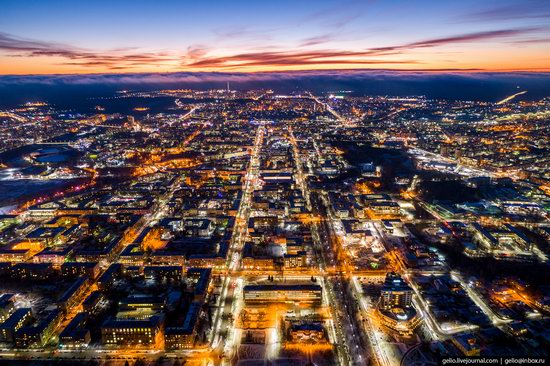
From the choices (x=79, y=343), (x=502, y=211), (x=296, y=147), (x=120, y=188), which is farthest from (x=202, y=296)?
(x=296, y=147)

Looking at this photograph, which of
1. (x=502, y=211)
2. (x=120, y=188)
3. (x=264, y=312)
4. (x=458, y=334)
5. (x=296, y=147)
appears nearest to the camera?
(x=458, y=334)

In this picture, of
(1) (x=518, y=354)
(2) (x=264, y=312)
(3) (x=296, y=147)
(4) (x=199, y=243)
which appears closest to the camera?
(1) (x=518, y=354)

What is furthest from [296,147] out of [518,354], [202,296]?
[518,354]

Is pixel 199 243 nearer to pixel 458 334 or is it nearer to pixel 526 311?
pixel 458 334

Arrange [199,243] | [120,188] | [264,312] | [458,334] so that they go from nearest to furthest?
[458,334] < [264,312] < [199,243] < [120,188]

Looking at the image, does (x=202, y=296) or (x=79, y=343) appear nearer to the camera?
(x=79, y=343)

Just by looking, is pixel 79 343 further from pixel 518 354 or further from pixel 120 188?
pixel 120 188
